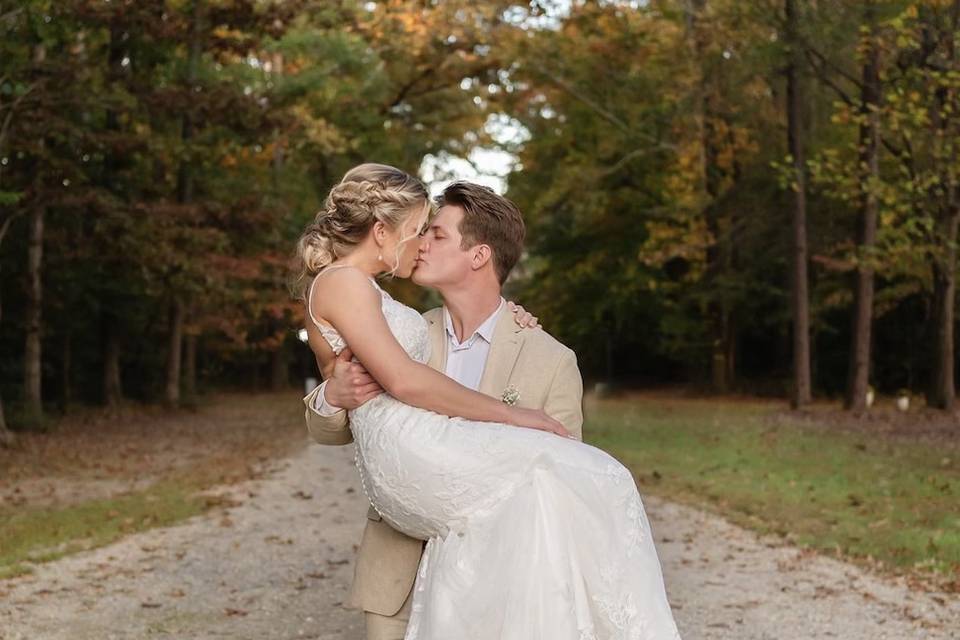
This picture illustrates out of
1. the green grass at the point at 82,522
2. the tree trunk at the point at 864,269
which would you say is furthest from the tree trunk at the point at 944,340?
the green grass at the point at 82,522

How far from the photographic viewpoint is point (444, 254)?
13.2ft

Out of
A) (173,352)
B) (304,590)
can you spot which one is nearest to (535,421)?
(304,590)

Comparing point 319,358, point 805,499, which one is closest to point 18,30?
point 805,499

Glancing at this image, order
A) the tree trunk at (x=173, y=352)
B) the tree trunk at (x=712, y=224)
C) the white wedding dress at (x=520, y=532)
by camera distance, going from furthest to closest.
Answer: the tree trunk at (x=712, y=224)
the tree trunk at (x=173, y=352)
the white wedding dress at (x=520, y=532)

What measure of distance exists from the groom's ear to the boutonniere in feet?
1.50

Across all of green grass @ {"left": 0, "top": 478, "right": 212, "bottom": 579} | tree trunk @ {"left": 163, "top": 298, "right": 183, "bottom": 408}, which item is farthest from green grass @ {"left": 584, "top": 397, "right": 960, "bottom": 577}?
tree trunk @ {"left": 163, "top": 298, "right": 183, "bottom": 408}

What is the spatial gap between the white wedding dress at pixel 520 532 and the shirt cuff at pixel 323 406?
260 mm

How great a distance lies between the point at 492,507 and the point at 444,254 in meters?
0.92

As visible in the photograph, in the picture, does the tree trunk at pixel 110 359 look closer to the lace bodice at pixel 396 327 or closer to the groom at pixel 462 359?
the groom at pixel 462 359

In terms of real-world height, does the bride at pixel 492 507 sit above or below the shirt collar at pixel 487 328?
below

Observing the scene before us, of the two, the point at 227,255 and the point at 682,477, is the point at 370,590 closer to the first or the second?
the point at 682,477

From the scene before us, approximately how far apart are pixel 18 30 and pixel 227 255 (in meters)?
9.83

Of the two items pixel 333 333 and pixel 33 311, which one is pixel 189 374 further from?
pixel 333 333

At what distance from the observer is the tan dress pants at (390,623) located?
3.93 m
